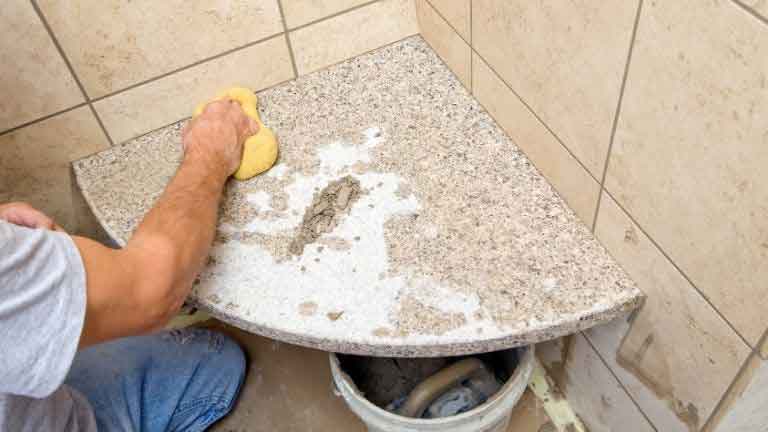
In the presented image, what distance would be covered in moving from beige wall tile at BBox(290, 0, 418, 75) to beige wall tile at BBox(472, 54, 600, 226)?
0.23 metres

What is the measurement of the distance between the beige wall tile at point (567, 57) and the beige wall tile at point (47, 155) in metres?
0.68

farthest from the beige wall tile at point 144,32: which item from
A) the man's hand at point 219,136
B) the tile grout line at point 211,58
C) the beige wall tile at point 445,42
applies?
the beige wall tile at point 445,42

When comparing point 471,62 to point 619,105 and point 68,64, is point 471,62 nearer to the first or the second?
point 619,105

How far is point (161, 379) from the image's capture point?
1.09 m

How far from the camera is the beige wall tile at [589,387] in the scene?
3.16ft

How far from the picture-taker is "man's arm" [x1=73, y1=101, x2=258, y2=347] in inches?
25.4

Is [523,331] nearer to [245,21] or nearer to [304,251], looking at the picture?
[304,251]

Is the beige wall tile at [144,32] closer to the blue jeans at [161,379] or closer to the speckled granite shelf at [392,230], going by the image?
the speckled granite shelf at [392,230]

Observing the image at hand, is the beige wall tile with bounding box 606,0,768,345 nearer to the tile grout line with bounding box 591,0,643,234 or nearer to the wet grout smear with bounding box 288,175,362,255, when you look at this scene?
the tile grout line with bounding box 591,0,643,234

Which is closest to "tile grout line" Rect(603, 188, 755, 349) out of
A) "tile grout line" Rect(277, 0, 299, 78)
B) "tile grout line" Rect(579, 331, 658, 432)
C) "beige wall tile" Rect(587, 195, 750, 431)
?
"beige wall tile" Rect(587, 195, 750, 431)

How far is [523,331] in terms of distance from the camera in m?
0.75

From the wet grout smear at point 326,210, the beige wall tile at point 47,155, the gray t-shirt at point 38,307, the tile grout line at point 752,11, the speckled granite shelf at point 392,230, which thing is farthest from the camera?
the beige wall tile at point 47,155

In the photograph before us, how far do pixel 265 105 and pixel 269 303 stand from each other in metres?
0.43

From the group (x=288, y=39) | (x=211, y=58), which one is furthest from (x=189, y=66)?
(x=288, y=39)
